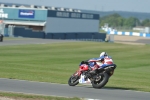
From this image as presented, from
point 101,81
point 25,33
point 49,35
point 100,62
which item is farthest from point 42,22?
point 101,81

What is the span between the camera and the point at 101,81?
1830cm

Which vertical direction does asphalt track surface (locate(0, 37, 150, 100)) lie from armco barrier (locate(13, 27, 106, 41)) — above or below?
above

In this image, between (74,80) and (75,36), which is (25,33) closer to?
(75,36)

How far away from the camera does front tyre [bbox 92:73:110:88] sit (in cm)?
1800

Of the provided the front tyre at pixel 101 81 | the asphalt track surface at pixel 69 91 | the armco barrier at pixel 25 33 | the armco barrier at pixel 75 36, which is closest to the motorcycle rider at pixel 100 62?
the front tyre at pixel 101 81

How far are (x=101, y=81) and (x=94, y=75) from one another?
34 cm

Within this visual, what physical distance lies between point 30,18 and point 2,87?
214 ft

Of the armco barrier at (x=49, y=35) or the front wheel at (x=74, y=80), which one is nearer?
the front wheel at (x=74, y=80)

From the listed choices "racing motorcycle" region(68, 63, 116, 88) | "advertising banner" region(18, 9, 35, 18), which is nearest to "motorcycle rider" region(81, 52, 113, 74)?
"racing motorcycle" region(68, 63, 116, 88)

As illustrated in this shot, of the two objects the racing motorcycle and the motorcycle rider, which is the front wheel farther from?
the motorcycle rider

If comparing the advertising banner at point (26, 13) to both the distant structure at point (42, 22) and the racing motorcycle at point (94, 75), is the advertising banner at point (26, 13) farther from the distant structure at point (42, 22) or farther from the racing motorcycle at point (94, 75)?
the racing motorcycle at point (94, 75)

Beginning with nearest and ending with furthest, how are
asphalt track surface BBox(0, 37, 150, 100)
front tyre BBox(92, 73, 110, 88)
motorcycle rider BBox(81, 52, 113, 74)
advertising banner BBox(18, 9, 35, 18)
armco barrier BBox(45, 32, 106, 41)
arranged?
asphalt track surface BBox(0, 37, 150, 100)
front tyre BBox(92, 73, 110, 88)
motorcycle rider BBox(81, 52, 113, 74)
armco barrier BBox(45, 32, 106, 41)
advertising banner BBox(18, 9, 35, 18)

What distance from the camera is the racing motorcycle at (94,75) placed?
18031 millimetres

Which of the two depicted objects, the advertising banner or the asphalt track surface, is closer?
the asphalt track surface
